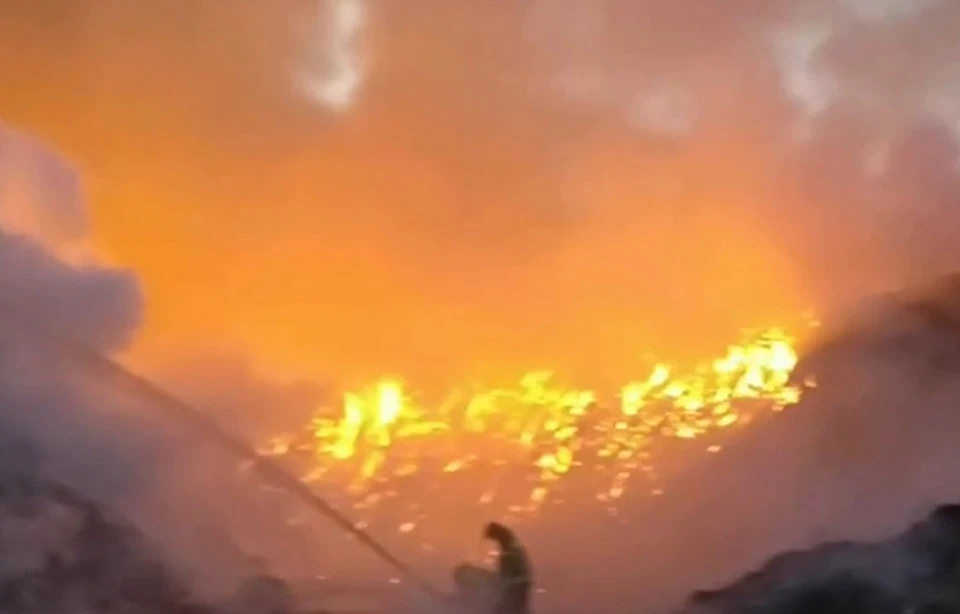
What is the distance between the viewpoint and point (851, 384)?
1.19 m

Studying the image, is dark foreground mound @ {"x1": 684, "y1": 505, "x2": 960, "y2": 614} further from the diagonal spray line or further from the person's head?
the diagonal spray line

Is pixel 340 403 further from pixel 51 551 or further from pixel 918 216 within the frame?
pixel 918 216

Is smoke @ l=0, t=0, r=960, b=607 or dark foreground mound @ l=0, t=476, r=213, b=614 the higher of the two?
smoke @ l=0, t=0, r=960, b=607

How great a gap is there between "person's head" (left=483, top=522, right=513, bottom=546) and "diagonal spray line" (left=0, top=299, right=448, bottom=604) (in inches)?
2.6

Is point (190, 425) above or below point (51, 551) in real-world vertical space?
above

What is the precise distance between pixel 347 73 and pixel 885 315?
0.56m

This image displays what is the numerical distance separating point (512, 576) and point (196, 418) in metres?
0.29

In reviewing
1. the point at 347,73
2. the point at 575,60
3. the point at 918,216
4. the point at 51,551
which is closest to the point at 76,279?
the point at 51,551

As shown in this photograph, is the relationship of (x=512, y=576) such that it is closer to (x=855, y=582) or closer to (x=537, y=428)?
(x=537, y=428)

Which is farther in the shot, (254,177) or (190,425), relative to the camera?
(254,177)

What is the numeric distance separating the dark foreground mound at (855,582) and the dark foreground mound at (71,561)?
1.36 ft

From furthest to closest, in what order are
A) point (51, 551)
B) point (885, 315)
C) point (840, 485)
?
point (885, 315), point (840, 485), point (51, 551)

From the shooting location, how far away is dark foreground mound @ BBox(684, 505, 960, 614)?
1.05m

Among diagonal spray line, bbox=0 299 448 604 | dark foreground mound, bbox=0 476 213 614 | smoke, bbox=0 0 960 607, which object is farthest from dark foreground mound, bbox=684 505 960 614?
dark foreground mound, bbox=0 476 213 614
